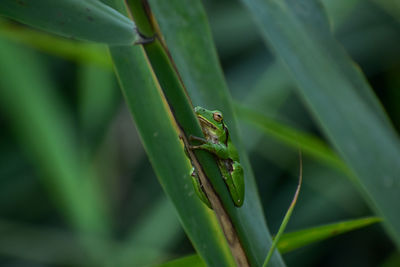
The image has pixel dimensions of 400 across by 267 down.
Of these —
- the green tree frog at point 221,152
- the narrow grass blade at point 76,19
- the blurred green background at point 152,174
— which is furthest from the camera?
the blurred green background at point 152,174

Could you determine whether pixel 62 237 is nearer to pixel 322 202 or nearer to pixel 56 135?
pixel 56 135

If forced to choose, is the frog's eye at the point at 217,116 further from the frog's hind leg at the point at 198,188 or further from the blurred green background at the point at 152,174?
the blurred green background at the point at 152,174

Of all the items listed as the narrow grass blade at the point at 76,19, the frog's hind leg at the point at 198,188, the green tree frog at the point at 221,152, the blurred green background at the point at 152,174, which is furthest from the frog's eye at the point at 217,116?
the blurred green background at the point at 152,174

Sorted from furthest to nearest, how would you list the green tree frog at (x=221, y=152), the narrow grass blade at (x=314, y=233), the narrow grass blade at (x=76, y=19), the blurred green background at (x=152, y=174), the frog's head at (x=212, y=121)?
the blurred green background at (x=152, y=174)
the frog's head at (x=212, y=121)
the narrow grass blade at (x=314, y=233)
the green tree frog at (x=221, y=152)
the narrow grass blade at (x=76, y=19)

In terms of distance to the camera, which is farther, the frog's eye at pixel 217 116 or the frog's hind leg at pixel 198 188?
the frog's eye at pixel 217 116

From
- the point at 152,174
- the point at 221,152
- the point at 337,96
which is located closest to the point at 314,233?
the point at 221,152

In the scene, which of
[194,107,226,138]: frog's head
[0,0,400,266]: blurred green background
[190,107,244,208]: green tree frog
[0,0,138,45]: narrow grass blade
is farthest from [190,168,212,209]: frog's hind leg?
[0,0,400,266]: blurred green background

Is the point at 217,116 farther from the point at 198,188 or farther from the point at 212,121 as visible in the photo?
the point at 198,188

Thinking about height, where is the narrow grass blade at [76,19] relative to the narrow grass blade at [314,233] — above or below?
above
